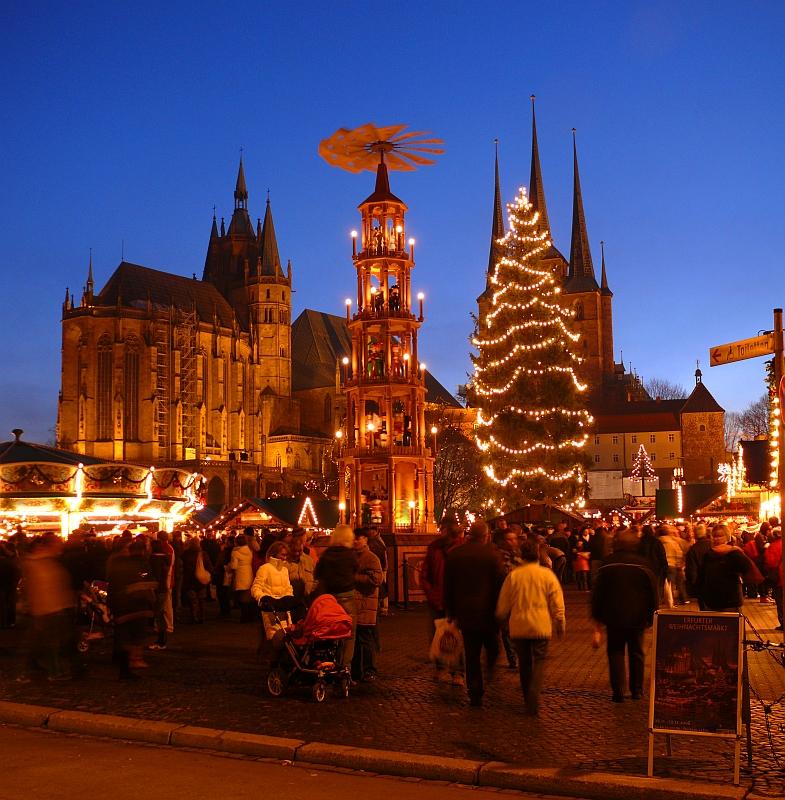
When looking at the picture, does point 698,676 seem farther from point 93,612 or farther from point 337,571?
point 93,612

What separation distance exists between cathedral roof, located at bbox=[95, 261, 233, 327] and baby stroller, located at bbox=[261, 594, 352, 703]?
7396 centimetres

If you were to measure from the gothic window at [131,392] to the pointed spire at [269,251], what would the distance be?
19.8 metres

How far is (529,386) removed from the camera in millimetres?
37344

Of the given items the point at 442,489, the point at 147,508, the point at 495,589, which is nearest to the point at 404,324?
the point at 147,508

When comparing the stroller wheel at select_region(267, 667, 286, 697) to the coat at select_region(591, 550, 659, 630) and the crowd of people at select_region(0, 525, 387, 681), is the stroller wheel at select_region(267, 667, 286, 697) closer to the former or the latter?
the crowd of people at select_region(0, 525, 387, 681)

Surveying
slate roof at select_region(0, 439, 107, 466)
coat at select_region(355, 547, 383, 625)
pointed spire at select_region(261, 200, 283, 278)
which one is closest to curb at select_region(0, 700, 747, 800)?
coat at select_region(355, 547, 383, 625)

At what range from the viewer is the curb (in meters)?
6.51

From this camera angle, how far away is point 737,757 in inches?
253

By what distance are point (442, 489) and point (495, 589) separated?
179 ft

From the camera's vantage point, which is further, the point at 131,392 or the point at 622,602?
the point at 131,392

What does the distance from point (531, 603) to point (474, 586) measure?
697 mm

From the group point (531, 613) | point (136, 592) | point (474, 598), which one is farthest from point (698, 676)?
point (136, 592)

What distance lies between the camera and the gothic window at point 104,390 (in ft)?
255

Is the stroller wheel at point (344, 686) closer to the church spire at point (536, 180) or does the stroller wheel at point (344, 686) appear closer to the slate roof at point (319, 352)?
the church spire at point (536, 180)
